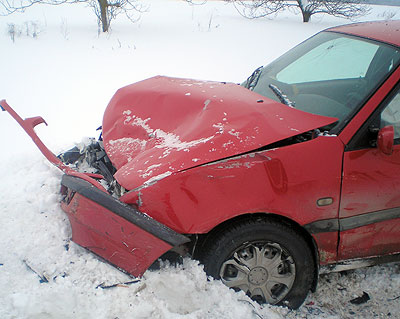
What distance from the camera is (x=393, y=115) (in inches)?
76.5

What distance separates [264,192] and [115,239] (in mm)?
911

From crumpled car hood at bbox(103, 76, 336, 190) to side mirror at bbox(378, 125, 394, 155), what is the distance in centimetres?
31

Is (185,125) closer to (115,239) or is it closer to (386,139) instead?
(115,239)

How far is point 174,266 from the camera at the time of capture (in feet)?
6.49

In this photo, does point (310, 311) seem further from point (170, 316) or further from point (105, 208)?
point (105, 208)

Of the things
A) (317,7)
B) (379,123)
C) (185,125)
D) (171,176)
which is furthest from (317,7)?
(171,176)

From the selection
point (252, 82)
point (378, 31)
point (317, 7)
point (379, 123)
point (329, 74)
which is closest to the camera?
point (379, 123)

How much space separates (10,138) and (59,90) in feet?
6.44

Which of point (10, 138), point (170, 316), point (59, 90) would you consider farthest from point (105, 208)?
point (59, 90)

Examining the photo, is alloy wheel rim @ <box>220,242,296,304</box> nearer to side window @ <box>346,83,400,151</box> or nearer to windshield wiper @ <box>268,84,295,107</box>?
side window @ <box>346,83,400,151</box>

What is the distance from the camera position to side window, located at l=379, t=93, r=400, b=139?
191 cm

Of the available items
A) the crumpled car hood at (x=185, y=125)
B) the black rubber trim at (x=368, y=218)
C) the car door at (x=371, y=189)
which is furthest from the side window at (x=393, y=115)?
the black rubber trim at (x=368, y=218)

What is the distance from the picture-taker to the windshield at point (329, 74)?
2.08 meters

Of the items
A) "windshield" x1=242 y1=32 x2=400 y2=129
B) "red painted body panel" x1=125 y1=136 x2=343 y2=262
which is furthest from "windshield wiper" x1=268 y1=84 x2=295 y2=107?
"red painted body panel" x1=125 y1=136 x2=343 y2=262
